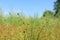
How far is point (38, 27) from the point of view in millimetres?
6031

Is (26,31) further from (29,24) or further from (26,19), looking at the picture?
(26,19)

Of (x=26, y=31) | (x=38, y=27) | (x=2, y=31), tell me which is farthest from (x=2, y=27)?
(x=38, y=27)

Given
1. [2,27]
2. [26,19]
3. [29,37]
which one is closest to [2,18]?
[26,19]

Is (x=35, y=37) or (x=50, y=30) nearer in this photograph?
(x=35, y=37)

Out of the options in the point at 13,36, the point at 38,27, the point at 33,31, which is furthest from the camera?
the point at 38,27

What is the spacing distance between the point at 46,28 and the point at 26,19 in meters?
0.81

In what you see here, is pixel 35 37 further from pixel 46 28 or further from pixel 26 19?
pixel 26 19

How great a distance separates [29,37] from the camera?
18.2 ft

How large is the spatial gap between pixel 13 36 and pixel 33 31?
620 millimetres

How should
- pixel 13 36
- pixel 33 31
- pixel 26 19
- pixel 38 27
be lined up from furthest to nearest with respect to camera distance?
pixel 26 19
pixel 38 27
pixel 33 31
pixel 13 36

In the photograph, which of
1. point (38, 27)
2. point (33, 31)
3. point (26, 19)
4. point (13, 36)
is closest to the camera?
point (13, 36)

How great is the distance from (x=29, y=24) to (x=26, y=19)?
0.66m

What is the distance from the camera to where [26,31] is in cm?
569

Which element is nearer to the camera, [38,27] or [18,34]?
[18,34]
